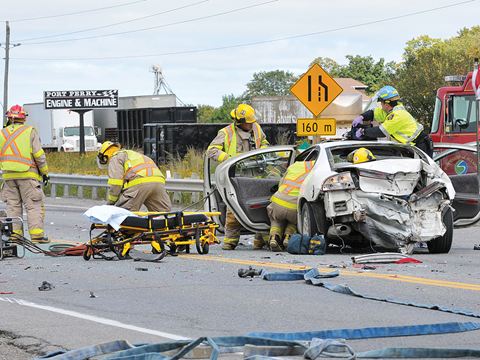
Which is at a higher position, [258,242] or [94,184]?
[94,184]

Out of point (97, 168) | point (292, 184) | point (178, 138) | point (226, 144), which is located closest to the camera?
point (292, 184)

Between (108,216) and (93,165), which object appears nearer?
(108,216)

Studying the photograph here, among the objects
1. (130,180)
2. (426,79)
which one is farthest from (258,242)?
(426,79)

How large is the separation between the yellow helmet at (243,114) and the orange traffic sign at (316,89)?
571 cm

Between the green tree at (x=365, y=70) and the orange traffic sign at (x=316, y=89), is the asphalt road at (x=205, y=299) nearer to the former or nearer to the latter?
the orange traffic sign at (x=316, y=89)

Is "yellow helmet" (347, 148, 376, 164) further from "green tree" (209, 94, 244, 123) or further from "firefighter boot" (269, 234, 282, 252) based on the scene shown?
"green tree" (209, 94, 244, 123)

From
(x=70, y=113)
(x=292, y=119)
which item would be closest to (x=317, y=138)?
(x=292, y=119)

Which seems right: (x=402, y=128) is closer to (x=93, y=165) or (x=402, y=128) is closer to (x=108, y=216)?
(x=108, y=216)

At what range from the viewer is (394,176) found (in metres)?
12.7

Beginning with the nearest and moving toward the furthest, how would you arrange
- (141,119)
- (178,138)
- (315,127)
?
1. (315,127)
2. (178,138)
3. (141,119)

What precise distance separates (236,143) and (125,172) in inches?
71.7

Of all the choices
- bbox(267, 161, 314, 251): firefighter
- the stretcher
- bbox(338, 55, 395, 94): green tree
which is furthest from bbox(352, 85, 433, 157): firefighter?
bbox(338, 55, 395, 94): green tree

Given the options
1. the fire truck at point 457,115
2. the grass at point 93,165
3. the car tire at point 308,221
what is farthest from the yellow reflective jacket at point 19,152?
the grass at point 93,165

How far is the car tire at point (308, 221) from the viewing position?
13.1 metres
